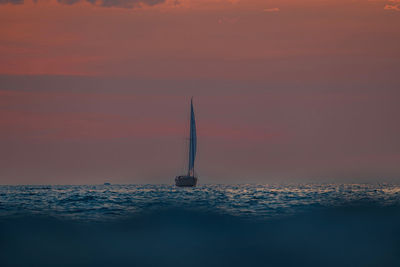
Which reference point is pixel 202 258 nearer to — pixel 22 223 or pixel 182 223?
pixel 182 223

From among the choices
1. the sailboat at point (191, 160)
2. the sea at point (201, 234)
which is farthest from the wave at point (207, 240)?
the sailboat at point (191, 160)

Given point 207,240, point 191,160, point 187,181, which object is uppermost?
point 191,160

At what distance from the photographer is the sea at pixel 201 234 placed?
71.3 ft

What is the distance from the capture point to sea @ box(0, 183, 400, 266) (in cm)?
2173

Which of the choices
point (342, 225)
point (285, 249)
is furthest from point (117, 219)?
point (342, 225)

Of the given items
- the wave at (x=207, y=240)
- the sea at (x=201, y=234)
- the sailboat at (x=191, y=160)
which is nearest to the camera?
the wave at (x=207, y=240)

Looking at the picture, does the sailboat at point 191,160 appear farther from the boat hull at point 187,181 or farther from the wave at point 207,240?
the wave at point 207,240

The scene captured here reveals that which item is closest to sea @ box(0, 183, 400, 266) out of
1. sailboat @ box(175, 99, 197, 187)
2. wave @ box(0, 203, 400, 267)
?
wave @ box(0, 203, 400, 267)

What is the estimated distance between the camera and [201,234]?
85.7 ft

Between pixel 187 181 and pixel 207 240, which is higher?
pixel 207 240

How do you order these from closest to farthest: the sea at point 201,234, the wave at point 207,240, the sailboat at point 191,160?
the wave at point 207,240 → the sea at point 201,234 → the sailboat at point 191,160

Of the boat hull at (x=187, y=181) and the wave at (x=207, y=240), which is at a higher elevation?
the wave at (x=207, y=240)

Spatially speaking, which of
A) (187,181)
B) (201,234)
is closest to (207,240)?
(201,234)

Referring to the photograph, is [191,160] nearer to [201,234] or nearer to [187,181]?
[187,181]
